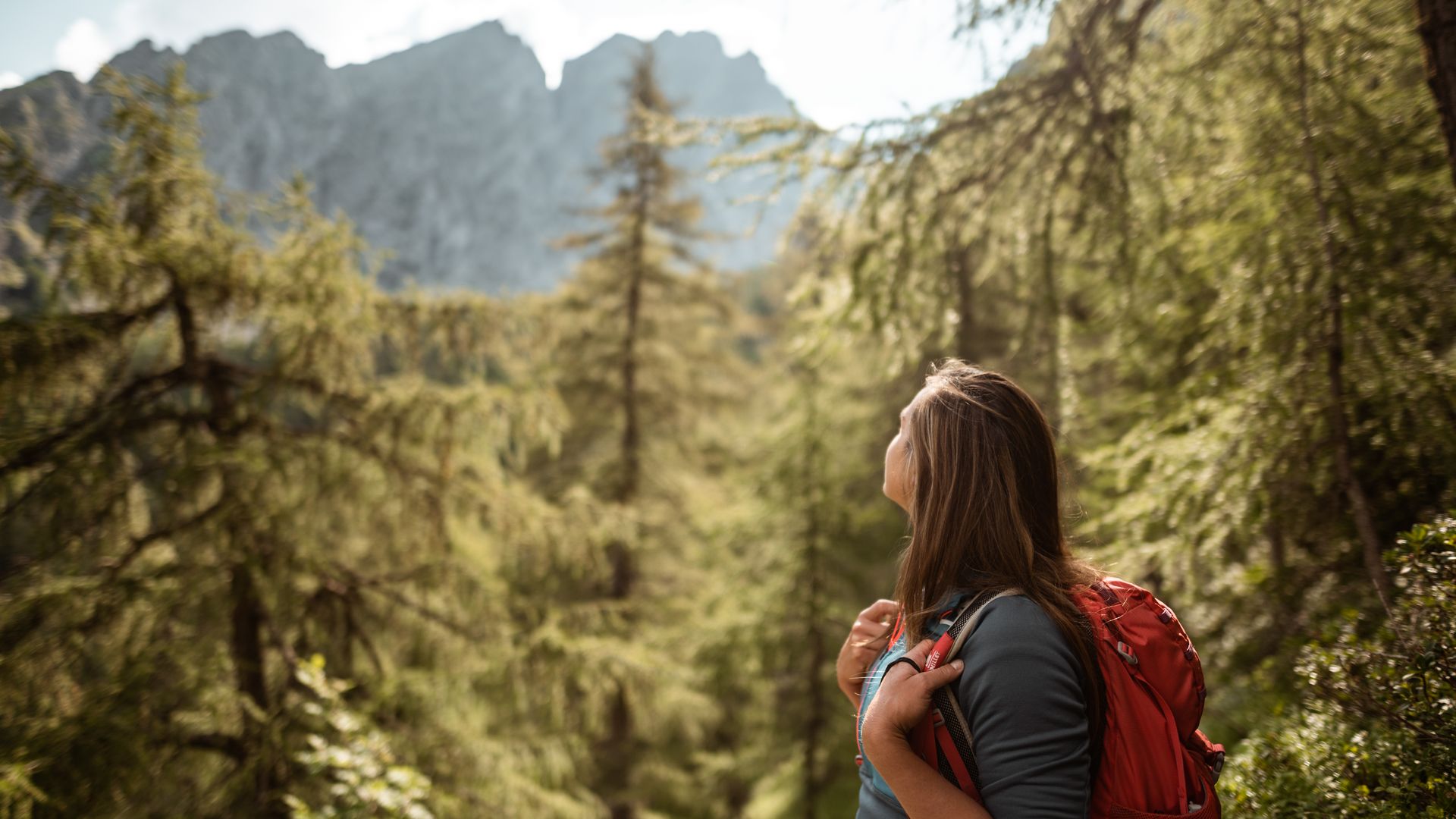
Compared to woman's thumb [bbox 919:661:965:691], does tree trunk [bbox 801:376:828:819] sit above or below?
below

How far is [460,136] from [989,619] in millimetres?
116929

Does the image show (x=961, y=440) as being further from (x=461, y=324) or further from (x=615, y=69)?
(x=615, y=69)

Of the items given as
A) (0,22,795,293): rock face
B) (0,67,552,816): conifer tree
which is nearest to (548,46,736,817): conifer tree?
(0,22,795,293): rock face

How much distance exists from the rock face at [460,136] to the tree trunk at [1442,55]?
10.4 metres

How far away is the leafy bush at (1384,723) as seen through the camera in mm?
1619

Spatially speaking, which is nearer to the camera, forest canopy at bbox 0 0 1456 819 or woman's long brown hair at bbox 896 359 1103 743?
woman's long brown hair at bbox 896 359 1103 743

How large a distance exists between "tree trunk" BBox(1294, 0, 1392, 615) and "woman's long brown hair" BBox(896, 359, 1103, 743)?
62.1 inches

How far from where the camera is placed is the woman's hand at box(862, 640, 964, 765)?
1.22 m

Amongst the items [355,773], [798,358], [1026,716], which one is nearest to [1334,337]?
[1026,716]

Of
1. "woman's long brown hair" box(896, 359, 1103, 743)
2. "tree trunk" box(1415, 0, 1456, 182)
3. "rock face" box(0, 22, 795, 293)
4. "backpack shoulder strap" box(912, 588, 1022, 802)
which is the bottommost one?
"backpack shoulder strap" box(912, 588, 1022, 802)

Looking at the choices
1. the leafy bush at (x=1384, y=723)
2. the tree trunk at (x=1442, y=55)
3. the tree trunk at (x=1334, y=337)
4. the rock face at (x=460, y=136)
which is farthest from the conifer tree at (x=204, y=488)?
the tree trunk at (x=1442, y=55)

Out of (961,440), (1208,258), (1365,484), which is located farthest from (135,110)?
(1365,484)

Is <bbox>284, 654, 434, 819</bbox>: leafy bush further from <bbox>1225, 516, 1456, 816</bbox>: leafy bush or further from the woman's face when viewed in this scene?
<bbox>1225, 516, 1456, 816</bbox>: leafy bush

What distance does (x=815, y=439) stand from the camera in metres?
8.95
